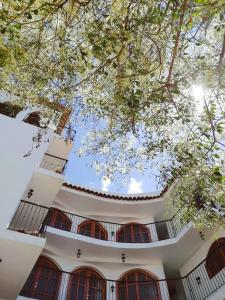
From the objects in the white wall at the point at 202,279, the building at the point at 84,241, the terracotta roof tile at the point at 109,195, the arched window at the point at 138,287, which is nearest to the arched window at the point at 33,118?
the building at the point at 84,241

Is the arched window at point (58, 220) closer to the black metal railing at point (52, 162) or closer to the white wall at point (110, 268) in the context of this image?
the white wall at point (110, 268)

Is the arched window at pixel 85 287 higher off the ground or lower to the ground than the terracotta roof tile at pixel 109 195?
lower

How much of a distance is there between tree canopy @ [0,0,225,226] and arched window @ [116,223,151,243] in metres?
5.68

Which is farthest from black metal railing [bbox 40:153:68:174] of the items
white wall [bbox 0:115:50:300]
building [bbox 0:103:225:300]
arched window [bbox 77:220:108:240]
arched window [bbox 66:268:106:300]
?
arched window [bbox 66:268:106:300]

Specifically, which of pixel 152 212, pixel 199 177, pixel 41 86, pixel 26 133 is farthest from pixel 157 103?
pixel 152 212

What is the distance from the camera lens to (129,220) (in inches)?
574

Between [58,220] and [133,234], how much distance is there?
→ 11.6 ft

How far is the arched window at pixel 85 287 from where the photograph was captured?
10719 mm

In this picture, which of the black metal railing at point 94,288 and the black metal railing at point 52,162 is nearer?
the black metal railing at point 94,288

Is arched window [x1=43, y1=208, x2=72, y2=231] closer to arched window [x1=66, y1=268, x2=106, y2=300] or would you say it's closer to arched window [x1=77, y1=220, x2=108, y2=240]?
arched window [x1=77, y1=220, x2=108, y2=240]

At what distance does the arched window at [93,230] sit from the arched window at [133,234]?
0.70m

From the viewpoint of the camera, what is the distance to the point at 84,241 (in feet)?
38.9

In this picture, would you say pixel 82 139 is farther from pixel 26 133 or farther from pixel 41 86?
pixel 26 133

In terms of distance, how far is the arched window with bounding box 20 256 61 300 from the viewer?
997cm
